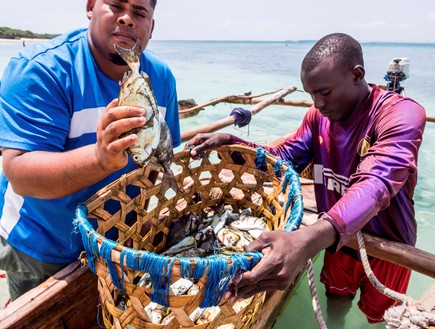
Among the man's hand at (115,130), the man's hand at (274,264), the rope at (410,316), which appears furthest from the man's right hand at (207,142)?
the rope at (410,316)

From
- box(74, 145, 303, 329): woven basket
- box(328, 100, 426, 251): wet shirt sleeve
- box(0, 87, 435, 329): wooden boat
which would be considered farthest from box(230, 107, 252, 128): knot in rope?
box(0, 87, 435, 329): wooden boat

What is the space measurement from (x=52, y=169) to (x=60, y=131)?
0.81 ft

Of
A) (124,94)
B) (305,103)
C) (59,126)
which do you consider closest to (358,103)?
(124,94)

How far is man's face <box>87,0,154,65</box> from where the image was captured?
4.96 ft

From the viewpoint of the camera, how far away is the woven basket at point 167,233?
3.59 ft

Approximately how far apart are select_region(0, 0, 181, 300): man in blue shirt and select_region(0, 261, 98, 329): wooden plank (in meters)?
0.15

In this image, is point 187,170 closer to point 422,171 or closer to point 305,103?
point 305,103

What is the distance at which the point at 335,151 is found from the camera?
2.09 metres

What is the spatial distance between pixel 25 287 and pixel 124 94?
1.42 meters

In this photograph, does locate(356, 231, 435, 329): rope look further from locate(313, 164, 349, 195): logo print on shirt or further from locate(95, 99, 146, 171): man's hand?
locate(95, 99, 146, 171): man's hand

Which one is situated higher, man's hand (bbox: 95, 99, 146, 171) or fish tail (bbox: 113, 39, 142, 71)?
fish tail (bbox: 113, 39, 142, 71)

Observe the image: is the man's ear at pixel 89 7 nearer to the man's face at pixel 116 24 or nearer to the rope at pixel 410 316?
the man's face at pixel 116 24

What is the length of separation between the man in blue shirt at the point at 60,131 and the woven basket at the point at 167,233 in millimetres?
183

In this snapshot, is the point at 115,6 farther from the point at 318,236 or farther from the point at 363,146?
the point at 363,146
